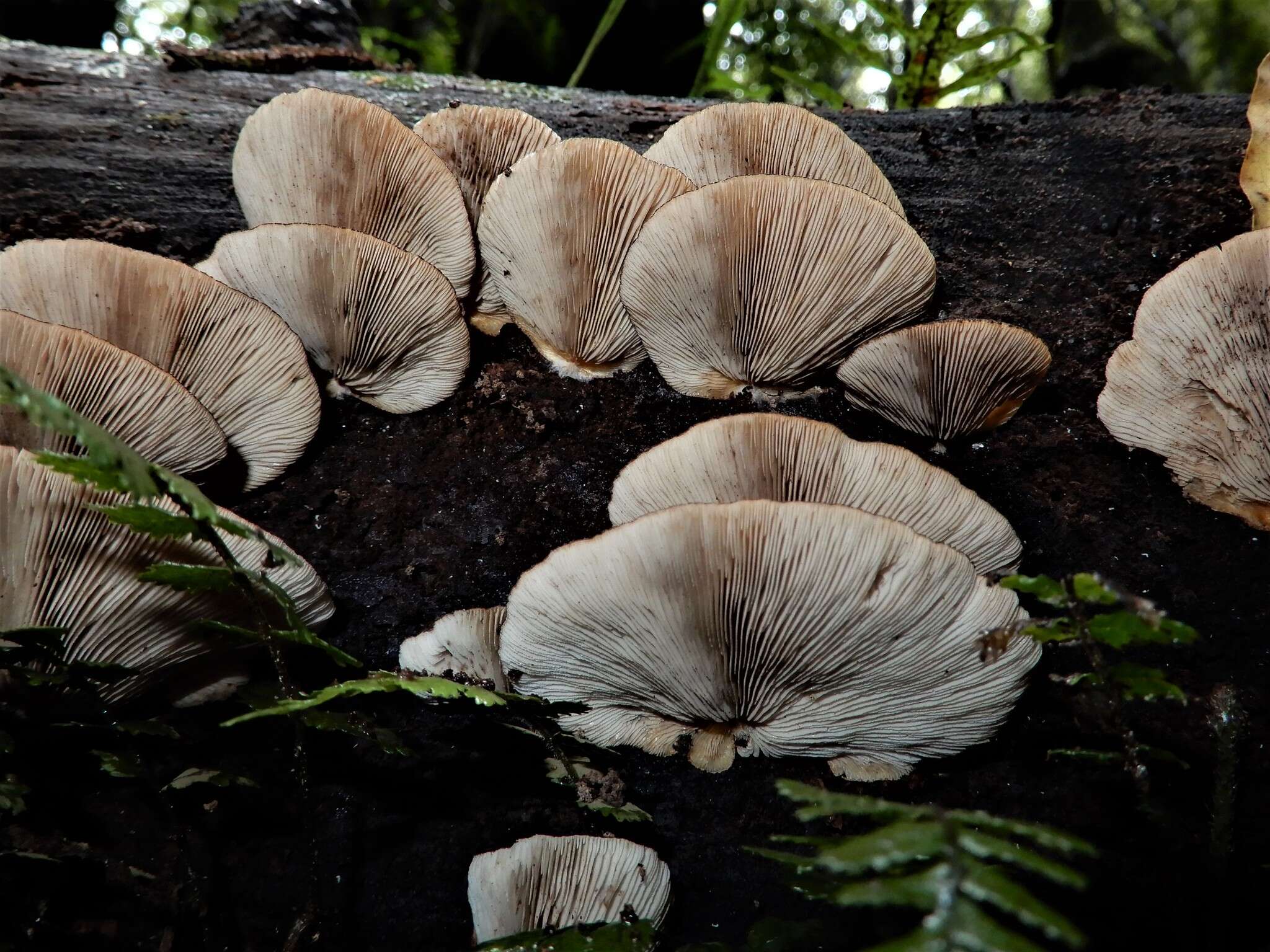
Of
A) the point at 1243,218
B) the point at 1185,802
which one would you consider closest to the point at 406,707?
the point at 1185,802

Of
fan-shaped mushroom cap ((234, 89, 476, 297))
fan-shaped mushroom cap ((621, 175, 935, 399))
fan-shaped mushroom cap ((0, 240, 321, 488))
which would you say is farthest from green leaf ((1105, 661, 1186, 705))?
fan-shaped mushroom cap ((0, 240, 321, 488))

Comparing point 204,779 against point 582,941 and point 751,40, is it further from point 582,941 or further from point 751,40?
point 751,40

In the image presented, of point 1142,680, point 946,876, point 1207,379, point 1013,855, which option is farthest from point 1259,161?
point 946,876

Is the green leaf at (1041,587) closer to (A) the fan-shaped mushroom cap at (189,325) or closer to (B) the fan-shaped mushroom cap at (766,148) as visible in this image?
(B) the fan-shaped mushroom cap at (766,148)

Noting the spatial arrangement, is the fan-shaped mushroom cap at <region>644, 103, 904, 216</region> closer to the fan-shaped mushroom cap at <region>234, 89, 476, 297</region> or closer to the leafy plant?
the fan-shaped mushroom cap at <region>234, 89, 476, 297</region>

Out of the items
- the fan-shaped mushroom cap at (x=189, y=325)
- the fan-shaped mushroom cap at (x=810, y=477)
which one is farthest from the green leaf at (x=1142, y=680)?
the fan-shaped mushroom cap at (x=189, y=325)
